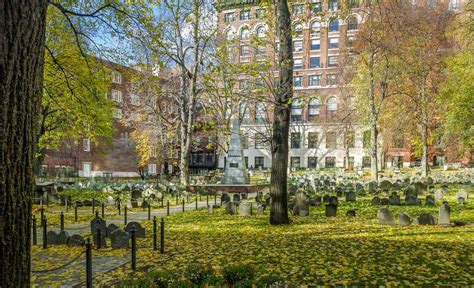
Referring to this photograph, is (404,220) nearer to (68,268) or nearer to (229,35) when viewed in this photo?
(68,268)

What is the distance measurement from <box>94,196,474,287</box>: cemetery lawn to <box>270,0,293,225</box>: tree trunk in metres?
0.68

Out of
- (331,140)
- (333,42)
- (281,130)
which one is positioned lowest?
(281,130)

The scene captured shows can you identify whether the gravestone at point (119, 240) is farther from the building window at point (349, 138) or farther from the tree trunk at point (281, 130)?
the building window at point (349, 138)

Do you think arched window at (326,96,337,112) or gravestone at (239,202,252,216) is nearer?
gravestone at (239,202,252,216)

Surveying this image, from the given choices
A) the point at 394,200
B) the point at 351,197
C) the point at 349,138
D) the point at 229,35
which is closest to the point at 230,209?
the point at 351,197

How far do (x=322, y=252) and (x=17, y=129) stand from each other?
6.80 meters

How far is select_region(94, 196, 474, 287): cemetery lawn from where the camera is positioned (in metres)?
6.53

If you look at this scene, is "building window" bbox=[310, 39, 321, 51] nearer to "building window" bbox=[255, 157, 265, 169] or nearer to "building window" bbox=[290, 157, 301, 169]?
"building window" bbox=[290, 157, 301, 169]

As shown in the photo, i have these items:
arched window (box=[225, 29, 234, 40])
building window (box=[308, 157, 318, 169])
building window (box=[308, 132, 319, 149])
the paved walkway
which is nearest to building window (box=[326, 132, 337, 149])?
building window (box=[308, 132, 319, 149])

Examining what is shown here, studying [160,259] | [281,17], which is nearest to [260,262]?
[160,259]

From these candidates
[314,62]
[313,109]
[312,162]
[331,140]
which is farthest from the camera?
[314,62]

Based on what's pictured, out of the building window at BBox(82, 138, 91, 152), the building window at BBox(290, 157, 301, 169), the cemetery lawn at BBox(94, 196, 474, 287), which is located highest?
the building window at BBox(82, 138, 91, 152)

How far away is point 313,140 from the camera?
60.1 meters

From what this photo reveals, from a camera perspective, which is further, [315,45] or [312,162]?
[315,45]
